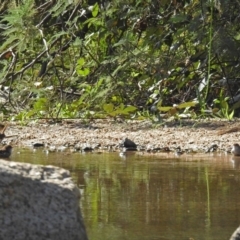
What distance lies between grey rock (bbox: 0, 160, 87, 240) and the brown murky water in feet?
1.42

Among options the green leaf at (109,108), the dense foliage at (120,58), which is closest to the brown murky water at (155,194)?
the green leaf at (109,108)

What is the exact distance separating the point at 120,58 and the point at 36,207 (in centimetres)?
592

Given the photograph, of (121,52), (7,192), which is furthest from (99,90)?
(7,192)

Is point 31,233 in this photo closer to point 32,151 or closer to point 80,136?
point 32,151

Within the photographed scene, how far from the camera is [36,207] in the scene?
3213 mm

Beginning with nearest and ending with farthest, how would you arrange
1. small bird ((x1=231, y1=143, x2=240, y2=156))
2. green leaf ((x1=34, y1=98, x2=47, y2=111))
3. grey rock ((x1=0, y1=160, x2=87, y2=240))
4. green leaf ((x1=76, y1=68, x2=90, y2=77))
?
grey rock ((x1=0, y1=160, x2=87, y2=240)) → small bird ((x1=231, y1=143, x2=240, y2=156)) → green leaf ((x1=34, y1=98, x2=47, y2=111)) → green leaf ((x1=76, y1=68, x2=90, y2=77))

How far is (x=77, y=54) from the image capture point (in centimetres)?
1024

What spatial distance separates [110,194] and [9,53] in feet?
17.3

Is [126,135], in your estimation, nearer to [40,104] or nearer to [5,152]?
[5,152]

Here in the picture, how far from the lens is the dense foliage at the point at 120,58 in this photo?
29.0 ft

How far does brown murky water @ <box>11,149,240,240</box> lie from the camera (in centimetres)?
384

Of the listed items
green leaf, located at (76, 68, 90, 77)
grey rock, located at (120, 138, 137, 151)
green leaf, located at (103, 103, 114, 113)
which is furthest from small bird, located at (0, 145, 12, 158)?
green leaf, located at (76, 68, 90, 77)

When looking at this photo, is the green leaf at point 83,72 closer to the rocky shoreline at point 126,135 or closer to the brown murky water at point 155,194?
the rocky shoreline at point 126,135

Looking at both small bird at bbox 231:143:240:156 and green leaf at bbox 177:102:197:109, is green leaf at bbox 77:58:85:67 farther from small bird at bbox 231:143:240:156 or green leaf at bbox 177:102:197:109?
small bird at bbox 231:143:240:156
